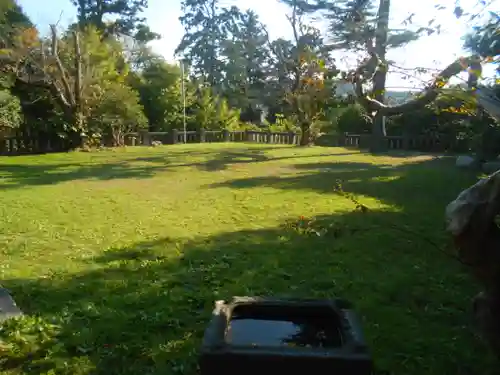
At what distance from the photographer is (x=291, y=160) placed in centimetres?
1512

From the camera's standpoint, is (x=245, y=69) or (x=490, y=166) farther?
(x=245, y=69)

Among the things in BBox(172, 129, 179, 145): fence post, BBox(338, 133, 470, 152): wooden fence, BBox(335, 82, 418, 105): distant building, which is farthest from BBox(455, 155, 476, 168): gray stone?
BBox(172, 129, 179, 145): fence post

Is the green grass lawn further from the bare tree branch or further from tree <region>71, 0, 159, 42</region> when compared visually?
tree <region>71, 0, 159, 42</region>

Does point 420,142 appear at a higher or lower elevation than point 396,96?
lower

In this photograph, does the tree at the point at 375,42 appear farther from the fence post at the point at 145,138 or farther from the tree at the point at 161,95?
the fence post at the point at 145,138

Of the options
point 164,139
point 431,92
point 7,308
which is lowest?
point 7,308

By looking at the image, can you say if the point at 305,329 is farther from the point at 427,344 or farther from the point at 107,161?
the point at 107,161

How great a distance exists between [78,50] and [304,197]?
13.1 meters

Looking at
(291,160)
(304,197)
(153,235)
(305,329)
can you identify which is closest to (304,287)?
(305,329)

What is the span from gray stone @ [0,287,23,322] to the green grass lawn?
101 millimetres

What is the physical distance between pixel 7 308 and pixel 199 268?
1.71 metres

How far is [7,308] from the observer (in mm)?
3240

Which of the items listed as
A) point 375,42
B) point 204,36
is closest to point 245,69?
point 204,36

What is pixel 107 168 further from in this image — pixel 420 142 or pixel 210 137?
pixel 420 142
